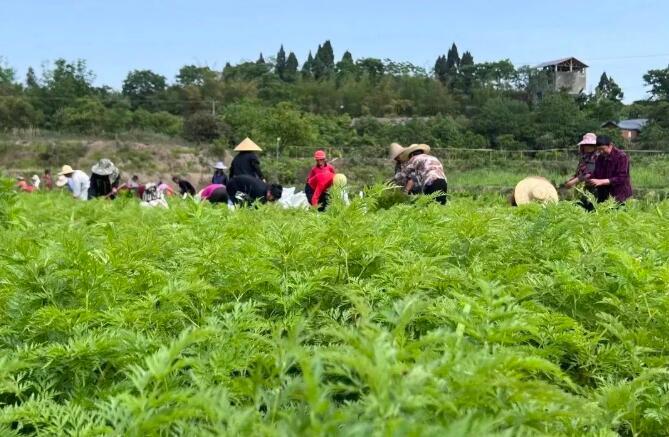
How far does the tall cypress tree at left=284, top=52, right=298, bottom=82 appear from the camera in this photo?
8535 centimetres

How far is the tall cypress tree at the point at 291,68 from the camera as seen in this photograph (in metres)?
85.3

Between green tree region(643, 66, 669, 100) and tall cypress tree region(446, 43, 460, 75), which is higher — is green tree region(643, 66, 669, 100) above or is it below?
below

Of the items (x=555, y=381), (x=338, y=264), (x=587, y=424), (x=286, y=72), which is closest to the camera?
(x=587, y=424)

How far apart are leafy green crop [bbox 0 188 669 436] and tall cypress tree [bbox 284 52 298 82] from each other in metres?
82.1

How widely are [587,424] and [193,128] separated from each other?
47250 millimetres

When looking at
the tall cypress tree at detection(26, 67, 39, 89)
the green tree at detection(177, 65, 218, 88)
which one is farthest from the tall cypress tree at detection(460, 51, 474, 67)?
the tall cypress tree at detection(26, 67, 39, 89)

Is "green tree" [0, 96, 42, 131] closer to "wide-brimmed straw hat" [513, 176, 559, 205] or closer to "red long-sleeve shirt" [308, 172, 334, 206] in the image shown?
"red long-sleeve shirt" [308, 172, 334, 206]

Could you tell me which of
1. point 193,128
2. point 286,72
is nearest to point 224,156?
point 193,128

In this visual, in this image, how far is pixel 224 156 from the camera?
129 ft

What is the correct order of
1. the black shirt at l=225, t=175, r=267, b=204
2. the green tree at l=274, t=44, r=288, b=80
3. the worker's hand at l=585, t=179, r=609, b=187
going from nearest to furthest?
the worker's hand at l=585, t=179, r=609, b=187 → the black shirt at l=225, t=175, r=267, b=204 → the green tree at l=274, t=44, r=288, b=80

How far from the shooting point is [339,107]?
63594 millimetres

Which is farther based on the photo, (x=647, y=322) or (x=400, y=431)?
(x=647, y=322)

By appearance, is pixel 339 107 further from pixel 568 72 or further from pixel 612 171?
pixel 612 171

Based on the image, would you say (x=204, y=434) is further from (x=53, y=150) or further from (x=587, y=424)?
(x=53, y=150)
